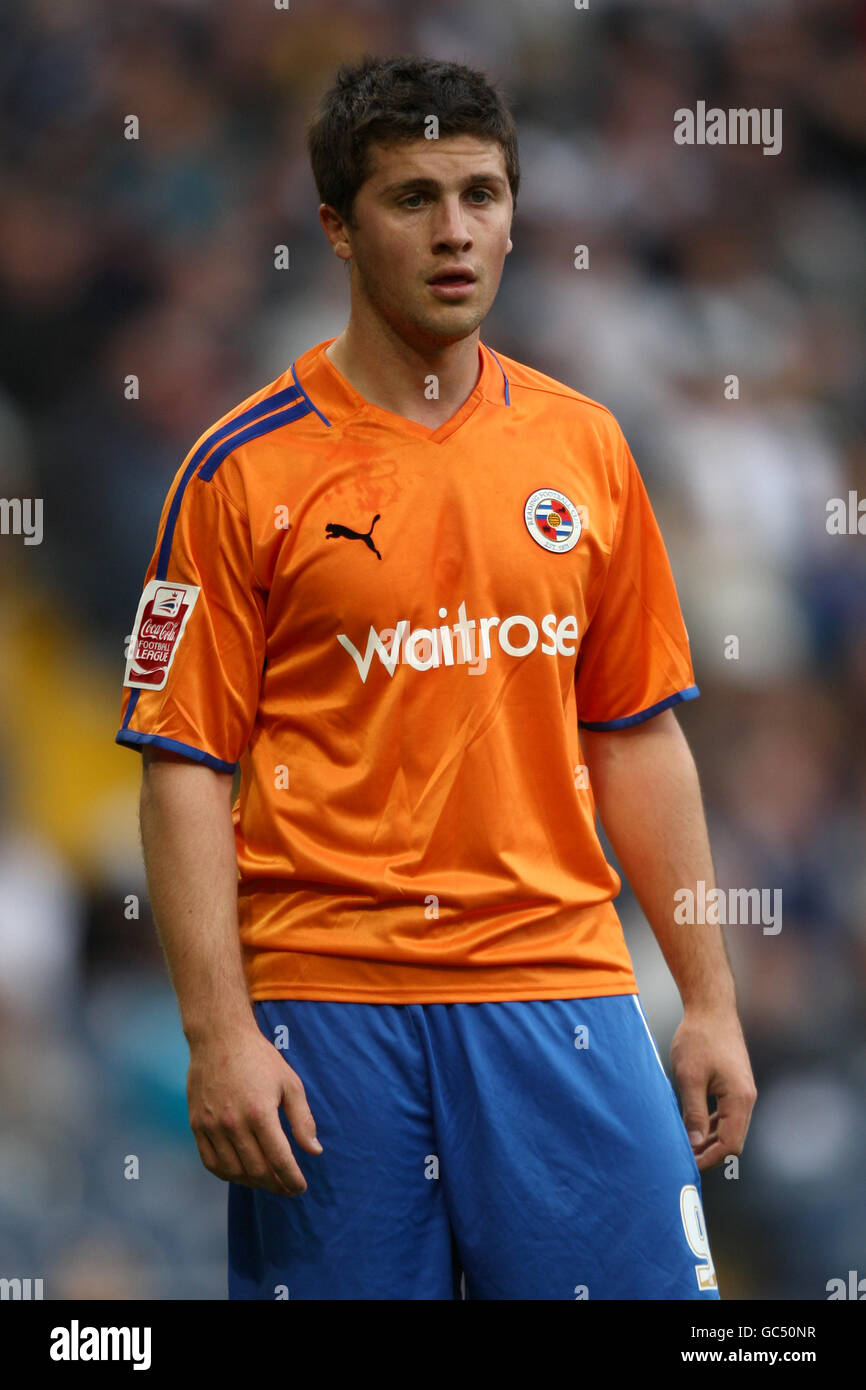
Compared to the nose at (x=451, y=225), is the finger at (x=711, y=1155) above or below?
below

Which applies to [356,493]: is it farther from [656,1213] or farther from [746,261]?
[746,261]

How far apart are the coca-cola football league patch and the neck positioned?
28 centimetres

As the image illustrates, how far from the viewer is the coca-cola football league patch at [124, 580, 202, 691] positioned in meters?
1.52

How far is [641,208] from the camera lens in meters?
2.97

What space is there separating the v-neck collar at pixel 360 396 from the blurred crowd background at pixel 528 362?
3.74 ft

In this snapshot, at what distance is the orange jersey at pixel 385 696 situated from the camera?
1492 mm

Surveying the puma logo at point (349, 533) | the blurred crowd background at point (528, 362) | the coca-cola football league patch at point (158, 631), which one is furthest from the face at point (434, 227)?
the blurred crowd background at point (528, 362)

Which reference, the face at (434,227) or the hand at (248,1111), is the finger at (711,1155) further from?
the face at (434,227)

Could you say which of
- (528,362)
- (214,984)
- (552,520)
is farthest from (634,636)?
(528,362)

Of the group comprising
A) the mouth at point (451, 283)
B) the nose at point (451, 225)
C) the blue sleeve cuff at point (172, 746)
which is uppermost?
the nose at point (451, 225)

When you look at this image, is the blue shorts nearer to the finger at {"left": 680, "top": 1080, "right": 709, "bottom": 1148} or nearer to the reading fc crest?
the finger at {"left": 680, "top": 1080, "right": 709, "bottom": 1148}

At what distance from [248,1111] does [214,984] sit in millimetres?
A: 116

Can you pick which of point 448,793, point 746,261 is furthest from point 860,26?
point 448,793

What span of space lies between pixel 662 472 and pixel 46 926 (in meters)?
1.32
